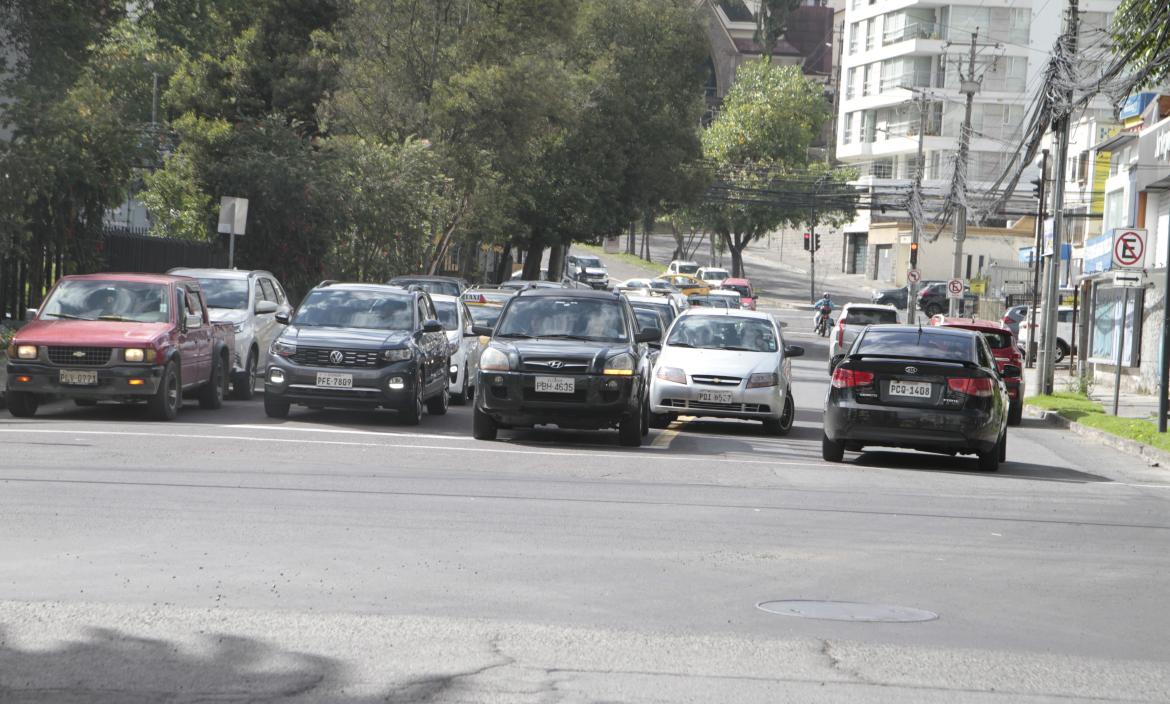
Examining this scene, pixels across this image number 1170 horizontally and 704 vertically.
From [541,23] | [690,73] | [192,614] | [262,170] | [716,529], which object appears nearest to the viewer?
[192,614]

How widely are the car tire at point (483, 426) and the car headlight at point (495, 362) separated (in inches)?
18.9

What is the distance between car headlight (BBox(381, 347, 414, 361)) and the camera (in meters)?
18.1

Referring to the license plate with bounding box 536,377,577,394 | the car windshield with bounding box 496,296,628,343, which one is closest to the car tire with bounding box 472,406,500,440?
the license plate with bounding box 536,377,577,394

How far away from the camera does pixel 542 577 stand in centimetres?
855

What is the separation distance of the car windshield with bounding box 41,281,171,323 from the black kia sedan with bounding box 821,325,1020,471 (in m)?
8.14

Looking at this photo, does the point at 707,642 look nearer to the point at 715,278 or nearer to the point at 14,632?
the point at 14,632

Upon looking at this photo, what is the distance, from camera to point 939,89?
9475 centimetres

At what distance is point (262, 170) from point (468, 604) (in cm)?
2883

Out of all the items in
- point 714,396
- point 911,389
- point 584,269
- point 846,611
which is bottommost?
point 846,611

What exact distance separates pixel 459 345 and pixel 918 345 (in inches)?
309

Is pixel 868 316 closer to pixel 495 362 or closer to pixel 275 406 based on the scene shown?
pixel 275 406

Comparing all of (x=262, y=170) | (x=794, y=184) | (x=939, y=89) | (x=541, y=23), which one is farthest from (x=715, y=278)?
(x=262, y=170)

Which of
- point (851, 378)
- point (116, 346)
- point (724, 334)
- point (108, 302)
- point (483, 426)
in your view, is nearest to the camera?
point (851, 378)

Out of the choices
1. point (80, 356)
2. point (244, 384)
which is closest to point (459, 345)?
point (244, 384)
